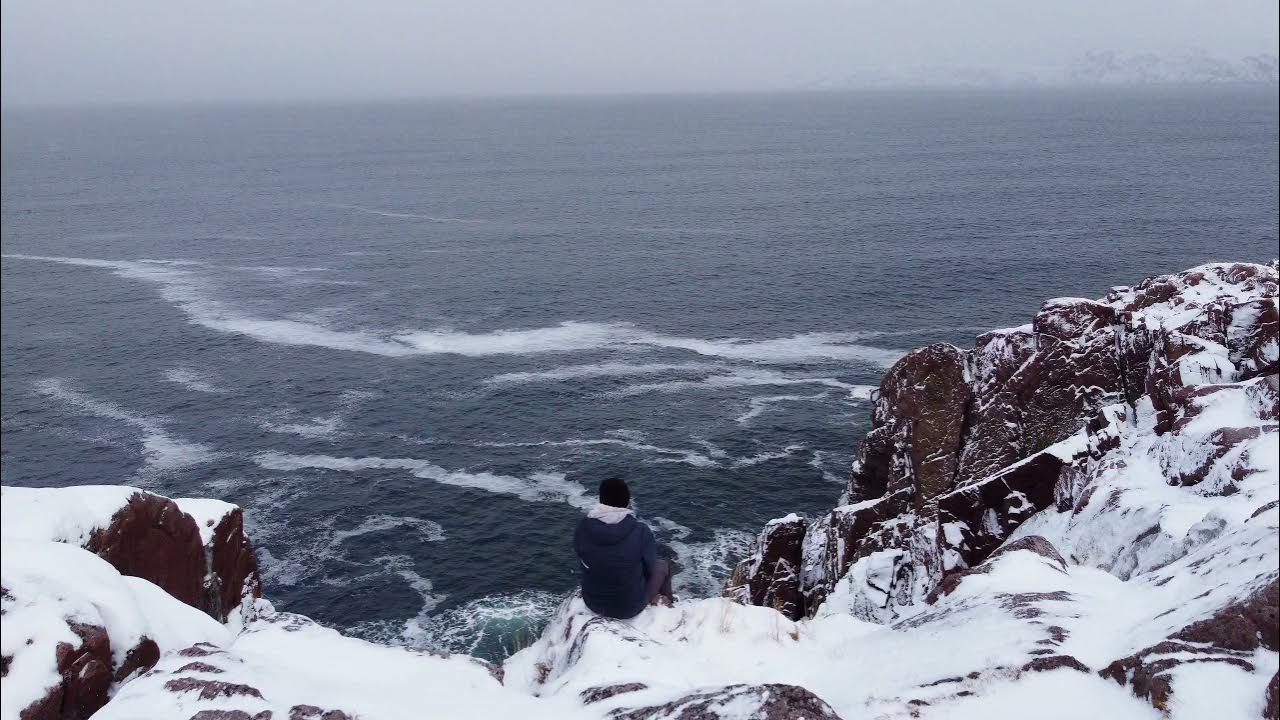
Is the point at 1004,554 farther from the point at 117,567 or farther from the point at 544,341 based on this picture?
the point at 544,341

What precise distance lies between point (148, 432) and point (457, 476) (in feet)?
62.5

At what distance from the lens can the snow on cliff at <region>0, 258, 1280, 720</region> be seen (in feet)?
32.3

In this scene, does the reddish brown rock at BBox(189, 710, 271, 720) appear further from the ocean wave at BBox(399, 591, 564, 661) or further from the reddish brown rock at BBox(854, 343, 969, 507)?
the reddish brown rock at BBox(854, 343, 969, 507)

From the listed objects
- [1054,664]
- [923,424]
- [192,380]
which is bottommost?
[192,380]

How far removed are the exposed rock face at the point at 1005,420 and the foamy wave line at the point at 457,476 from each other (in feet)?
47.4

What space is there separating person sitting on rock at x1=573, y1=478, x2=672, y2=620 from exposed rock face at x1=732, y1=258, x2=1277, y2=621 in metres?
11.0

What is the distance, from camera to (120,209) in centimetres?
12600

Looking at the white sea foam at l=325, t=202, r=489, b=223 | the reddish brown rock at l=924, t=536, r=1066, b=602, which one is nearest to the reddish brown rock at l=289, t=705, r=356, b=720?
the reddish brown rock at l=924, t=536, r=1066, b=602

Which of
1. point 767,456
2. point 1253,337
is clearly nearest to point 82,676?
point 1253,337

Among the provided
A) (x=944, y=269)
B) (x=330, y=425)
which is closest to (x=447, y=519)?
(x=330, y=425)

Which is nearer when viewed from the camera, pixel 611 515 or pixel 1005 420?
pixel 611 515

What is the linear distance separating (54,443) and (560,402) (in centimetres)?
2832

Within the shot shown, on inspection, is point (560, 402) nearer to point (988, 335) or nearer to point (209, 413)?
point (209, 413)

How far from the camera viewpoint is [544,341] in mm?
67500
